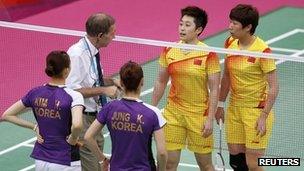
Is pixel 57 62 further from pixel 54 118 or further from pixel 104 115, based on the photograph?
pixel 104 115

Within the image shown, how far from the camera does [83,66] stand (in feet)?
42.7

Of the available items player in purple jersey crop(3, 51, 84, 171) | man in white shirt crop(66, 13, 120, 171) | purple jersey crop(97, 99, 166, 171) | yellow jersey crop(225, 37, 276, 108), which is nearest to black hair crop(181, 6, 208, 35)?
yellow jersey crop(225, 37, 276, 108)

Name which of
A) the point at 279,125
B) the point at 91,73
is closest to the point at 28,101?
the point at 91,73

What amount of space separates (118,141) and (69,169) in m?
0.86

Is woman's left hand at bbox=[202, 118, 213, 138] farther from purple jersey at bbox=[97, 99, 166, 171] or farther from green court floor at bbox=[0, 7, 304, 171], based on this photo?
purple jersey at bbox=[97, 99, 166, 171]

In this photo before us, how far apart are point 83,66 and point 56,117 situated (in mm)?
1146

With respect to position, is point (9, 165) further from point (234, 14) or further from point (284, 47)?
point (284, 47)

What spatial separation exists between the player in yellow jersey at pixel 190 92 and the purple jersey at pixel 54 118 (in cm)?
165

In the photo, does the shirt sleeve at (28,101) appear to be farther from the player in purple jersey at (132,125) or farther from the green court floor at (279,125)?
the green court floor at (279,125)

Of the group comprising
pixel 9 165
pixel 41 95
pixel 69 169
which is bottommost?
pixel 9 165

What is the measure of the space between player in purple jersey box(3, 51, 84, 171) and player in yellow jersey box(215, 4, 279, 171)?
215 centimetres

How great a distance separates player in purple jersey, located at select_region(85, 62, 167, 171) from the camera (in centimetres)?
1146

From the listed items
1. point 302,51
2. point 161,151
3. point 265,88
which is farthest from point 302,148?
point 302,51

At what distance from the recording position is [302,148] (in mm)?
14766
